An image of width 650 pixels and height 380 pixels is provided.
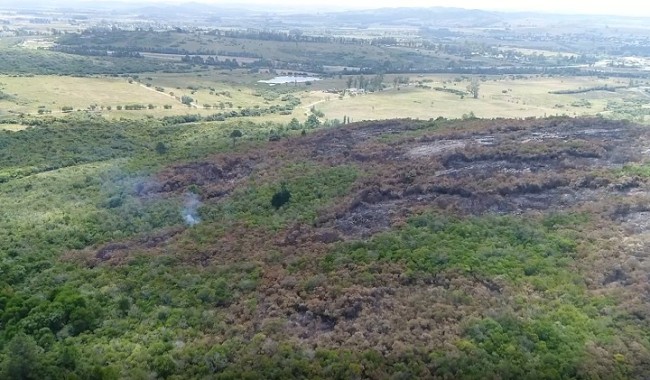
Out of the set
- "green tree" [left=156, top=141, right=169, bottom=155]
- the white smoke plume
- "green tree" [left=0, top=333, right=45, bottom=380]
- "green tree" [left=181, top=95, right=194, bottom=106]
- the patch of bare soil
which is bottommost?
"green tree" [left=0, top=333, right=45, bottom=380]

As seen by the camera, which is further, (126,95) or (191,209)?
(126,95)

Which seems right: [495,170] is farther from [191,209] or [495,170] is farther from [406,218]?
[191,209]

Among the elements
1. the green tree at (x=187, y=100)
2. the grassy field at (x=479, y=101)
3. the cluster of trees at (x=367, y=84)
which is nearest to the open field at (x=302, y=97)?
the grassy field at (x=479, y=101)

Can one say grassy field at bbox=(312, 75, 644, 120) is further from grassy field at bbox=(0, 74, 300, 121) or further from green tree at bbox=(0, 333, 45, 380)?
green tree at bbox=(0, 333, 45, 380)

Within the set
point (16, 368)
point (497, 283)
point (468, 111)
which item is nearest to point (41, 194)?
point (16, 368)

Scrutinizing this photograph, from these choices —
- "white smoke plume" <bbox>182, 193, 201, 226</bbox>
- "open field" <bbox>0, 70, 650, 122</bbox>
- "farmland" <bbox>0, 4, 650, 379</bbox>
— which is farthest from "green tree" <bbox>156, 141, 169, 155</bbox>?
"open field" <bbox>0, 70, 650, 122</bbox>

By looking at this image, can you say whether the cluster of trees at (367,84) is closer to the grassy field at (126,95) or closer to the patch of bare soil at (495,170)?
the grassy field at (126,95)

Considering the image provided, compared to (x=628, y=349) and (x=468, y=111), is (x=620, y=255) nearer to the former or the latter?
(x=628, y=349)

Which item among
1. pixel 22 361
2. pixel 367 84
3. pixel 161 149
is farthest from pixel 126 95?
pixel 22 361
